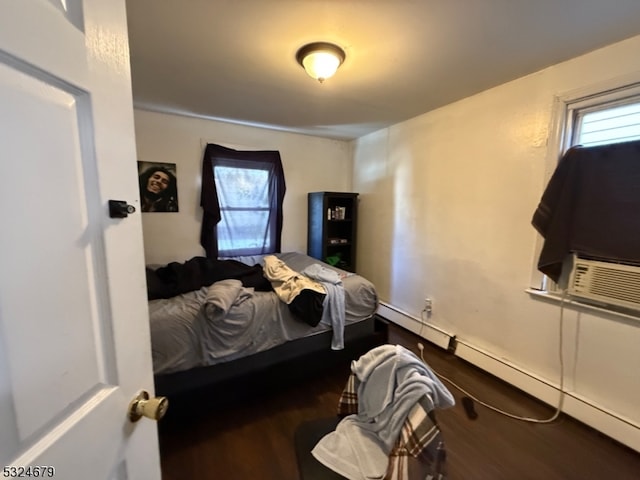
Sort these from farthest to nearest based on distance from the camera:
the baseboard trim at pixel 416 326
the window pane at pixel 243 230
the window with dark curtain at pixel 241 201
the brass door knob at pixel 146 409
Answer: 1. the window pane at pixel 243 230
2. the window with dark curtain at pixel 241 201
3. the baseboard trim at pixel 416 326
4. the brass door knob at pixel 146 409

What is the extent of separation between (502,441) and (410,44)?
2.45 meters

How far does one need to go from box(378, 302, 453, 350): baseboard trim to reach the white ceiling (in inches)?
86.3

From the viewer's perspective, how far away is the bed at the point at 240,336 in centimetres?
166

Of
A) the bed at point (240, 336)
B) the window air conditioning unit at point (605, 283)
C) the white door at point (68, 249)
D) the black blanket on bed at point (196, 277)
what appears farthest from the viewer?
the black blanket on bed at point (196, 277)

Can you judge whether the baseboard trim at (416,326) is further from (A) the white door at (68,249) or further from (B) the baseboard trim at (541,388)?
(A) the white door at (68,249)

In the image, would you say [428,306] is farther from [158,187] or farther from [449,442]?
[158,187]

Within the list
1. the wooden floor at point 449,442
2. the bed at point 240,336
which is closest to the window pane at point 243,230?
the bed at point 240,336

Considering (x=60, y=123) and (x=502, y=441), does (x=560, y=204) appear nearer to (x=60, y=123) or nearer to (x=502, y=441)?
(x=502, y=441)

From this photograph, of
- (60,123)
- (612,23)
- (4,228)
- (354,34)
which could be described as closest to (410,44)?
(354,34)

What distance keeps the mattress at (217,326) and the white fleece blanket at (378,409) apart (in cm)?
88

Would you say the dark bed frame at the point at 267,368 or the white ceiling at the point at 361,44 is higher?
the white ceiling at the point at 361,44

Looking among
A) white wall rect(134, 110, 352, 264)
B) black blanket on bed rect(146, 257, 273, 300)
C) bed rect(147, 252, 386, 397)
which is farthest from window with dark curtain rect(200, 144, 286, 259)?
bed rect(147, 252, 386, 397)

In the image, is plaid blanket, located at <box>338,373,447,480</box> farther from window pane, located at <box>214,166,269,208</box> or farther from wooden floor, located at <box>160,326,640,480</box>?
window pane, located at <box>214,166,269,208</box>

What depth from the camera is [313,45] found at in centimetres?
168
